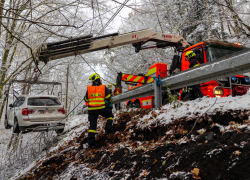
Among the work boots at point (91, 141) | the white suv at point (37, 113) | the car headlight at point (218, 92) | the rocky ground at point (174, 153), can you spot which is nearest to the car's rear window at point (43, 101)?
the white suv at point (37, 113)

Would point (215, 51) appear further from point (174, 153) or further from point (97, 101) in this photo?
point (174, 153)

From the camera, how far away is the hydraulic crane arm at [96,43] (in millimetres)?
5488

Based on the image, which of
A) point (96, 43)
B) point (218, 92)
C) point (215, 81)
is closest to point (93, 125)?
point (96, 43)

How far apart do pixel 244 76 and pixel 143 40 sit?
3.37m

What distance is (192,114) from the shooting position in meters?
3.41

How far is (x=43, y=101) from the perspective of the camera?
27.8 ft

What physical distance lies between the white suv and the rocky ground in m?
3.56

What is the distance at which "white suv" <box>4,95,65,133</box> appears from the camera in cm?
788

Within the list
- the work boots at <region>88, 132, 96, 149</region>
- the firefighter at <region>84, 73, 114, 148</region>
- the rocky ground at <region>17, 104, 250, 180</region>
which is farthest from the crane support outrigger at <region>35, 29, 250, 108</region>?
the work boots at <region>88, 132, 96, 149</region>

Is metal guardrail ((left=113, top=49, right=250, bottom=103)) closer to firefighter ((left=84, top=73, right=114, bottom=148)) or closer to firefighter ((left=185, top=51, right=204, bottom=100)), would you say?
firefighter ((left=185, top=51, right=204, bottom=100))

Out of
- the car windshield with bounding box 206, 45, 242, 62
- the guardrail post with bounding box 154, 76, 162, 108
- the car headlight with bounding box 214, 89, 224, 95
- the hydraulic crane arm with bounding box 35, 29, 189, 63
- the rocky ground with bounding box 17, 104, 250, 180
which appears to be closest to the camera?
the rocky ground with bounding box 17, 104, 250, 180

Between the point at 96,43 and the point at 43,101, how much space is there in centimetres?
408

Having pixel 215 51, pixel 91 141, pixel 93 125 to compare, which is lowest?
pixel 91 141

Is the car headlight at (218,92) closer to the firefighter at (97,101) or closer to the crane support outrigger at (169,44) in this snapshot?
the crane support outrigger at (169,44)
